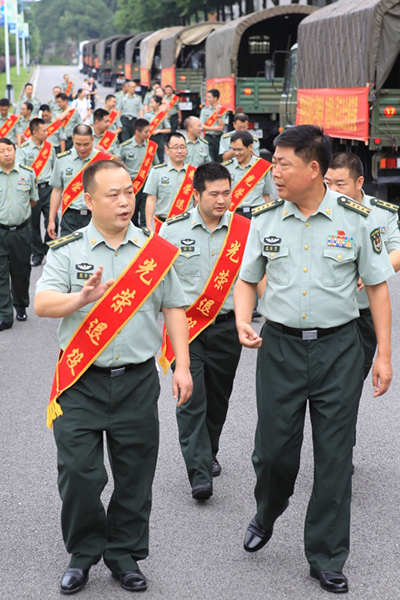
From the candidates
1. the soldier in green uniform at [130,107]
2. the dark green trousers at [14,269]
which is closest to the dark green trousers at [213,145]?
the soldier in green uniform at [130,107]

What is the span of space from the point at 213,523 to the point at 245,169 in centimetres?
586

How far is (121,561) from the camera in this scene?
4426 mm

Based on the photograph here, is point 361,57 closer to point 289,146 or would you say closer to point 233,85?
point 233,85

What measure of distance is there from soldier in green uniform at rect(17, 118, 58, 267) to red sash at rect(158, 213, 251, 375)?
24.1 feet

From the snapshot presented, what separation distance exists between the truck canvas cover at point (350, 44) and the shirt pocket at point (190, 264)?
358 inches

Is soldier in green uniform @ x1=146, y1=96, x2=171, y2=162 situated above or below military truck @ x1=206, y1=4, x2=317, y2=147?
Result: below

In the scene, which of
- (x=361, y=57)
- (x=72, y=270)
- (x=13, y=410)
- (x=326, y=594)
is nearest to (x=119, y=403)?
(x=72, y=270)

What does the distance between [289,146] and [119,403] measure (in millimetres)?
1308

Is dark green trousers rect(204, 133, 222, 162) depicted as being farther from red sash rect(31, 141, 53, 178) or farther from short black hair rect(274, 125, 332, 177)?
short black hair rect(274, 125, 332, 177)

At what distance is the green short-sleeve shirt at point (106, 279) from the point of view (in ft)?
14.0

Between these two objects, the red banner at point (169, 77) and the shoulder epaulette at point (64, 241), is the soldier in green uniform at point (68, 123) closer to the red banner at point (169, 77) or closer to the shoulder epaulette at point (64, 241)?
the red banner at point (169, 77)

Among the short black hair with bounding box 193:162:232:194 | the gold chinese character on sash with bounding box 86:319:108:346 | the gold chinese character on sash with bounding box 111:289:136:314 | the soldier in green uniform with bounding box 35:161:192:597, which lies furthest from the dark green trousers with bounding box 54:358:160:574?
the short black hair with bounding box 193:162:232:194

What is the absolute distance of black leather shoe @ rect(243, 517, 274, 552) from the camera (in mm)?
4723

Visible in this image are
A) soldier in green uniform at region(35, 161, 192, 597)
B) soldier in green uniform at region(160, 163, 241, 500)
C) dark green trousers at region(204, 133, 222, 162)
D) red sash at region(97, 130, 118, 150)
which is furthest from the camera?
dark green trousers at region(204, 133, 222, 162)
